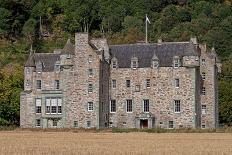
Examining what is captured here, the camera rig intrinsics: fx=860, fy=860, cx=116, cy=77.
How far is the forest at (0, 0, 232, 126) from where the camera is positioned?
6176 inches

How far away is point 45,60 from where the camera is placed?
112 m

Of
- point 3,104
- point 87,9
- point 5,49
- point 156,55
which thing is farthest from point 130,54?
point 87,9

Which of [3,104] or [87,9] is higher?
[87,9]

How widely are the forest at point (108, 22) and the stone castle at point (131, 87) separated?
31630 millimetres

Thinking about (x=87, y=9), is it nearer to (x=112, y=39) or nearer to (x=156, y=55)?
(x=112, y=39)

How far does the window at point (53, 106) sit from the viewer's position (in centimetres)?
10844

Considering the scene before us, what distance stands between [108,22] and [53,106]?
2702 inches

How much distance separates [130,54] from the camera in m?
108

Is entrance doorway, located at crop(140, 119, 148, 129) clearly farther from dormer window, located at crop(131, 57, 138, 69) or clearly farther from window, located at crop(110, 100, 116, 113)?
dormer window, located at crop(131, 57, 138, 69)

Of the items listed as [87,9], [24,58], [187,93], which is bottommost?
[187,93]

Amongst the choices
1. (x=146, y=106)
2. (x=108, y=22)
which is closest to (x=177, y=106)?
(x=146, y=106)

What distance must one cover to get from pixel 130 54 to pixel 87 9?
7468cm

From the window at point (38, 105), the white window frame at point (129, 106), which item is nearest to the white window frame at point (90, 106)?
the white window frame at point (129, 106)

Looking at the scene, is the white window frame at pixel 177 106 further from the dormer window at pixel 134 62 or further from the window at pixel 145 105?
the dormer window at pixel 134 62
